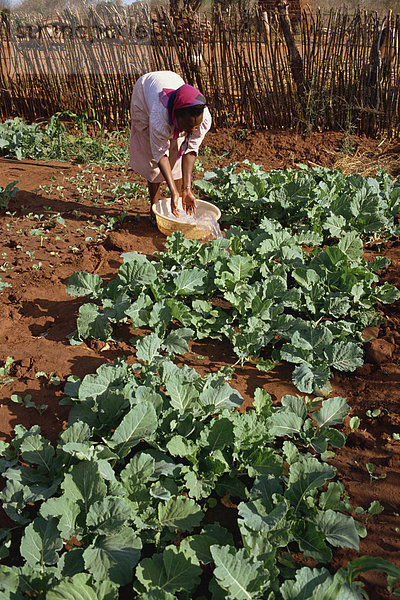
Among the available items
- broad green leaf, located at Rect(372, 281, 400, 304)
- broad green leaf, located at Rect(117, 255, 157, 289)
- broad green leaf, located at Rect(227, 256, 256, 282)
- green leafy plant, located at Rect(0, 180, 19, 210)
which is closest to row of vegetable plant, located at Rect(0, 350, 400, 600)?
broad green leaf, located at Rect(117, 255, 157, 289)

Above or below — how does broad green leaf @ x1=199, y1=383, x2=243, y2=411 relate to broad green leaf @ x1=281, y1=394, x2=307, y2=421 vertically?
above

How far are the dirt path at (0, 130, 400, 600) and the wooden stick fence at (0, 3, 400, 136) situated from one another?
9.12 ft

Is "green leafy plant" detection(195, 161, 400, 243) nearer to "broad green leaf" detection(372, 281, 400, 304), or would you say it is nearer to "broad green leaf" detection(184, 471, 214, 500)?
"broad green leaf" detection(372, 281, 400, 304)

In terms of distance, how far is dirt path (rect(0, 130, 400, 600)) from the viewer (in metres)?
2.18

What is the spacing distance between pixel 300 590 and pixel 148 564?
50 centimetres

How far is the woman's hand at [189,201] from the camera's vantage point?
4145 mm

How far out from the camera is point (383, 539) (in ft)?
6.08

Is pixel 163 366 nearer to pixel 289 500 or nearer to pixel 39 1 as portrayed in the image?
pixel 289 500

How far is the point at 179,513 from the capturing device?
183cm

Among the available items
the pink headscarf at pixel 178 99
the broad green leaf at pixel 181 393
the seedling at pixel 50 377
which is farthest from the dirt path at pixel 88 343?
the pink headscarf at pixel 178 99

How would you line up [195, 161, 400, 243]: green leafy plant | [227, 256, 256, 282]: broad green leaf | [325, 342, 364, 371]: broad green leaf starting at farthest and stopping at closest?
[195, 161, 400, 243]: green leafy plant < [227, 256, 256, 282]: broad green leaf < [325, 342, 364, 371]: broad green leaf

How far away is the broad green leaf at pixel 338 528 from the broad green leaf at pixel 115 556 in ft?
2.20

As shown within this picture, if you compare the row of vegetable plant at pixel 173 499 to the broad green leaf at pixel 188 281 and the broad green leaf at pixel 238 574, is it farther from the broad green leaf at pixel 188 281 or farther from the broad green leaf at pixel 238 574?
the broad green leaf at pixel 188 281

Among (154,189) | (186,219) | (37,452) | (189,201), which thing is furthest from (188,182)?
(37,452)
